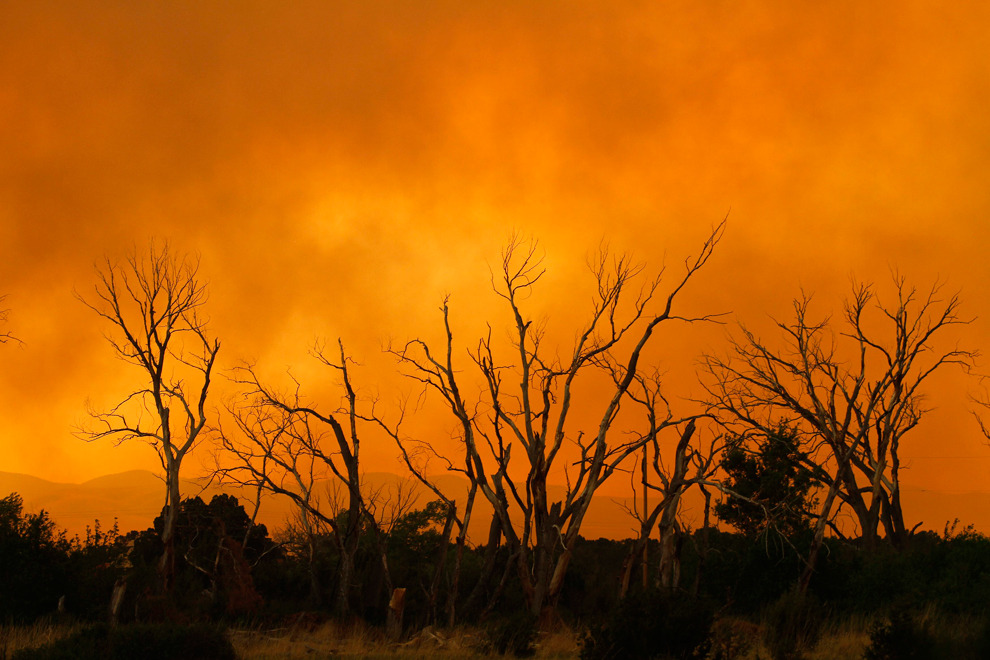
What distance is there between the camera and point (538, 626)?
2034cm

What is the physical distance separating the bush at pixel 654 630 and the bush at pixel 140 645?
6489mm

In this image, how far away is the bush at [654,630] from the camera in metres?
13.0

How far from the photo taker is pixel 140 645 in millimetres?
14328

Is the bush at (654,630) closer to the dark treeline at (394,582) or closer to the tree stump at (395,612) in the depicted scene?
the dark treeline at (394,582)

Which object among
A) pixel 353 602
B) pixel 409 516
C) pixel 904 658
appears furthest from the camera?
pixel 409 516

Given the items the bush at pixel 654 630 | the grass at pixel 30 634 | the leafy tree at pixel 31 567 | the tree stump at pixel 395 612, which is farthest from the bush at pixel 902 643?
the leafy tree at pixel 31 567

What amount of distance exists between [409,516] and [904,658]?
86.8 feet

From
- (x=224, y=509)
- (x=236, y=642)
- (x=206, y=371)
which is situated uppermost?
(x=206, y=371)

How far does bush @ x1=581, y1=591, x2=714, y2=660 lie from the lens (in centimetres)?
1296

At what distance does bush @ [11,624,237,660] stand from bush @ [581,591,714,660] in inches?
255

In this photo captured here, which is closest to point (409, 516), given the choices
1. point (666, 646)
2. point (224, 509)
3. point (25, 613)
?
point (224, 509)

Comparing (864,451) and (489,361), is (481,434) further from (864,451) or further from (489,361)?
(864,451)

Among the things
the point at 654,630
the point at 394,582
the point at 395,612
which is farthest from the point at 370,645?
the point at 654,630

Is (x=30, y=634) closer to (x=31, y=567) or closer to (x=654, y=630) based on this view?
(x=31, y=567)
